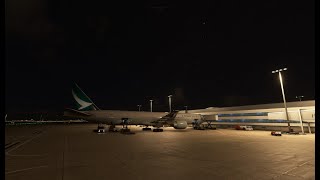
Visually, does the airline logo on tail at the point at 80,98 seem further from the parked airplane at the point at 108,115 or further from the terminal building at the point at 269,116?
the terminal building at the point at 269,116

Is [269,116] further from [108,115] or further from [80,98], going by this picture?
[80,98]

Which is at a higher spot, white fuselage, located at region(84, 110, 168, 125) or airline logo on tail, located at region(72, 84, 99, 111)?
airline logo on tail, located at region(72, 84, 99, 111)

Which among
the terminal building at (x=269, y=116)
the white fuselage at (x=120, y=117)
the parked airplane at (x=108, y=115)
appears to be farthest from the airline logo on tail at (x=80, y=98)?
the terminal building at (x=269, y=116)

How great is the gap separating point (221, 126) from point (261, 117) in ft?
41.3

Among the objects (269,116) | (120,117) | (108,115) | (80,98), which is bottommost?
(269,116)

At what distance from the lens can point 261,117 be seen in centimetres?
3822

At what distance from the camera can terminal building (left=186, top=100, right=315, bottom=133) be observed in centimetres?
3005

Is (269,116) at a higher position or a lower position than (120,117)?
lower

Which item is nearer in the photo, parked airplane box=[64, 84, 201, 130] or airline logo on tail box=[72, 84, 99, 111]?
parked airplane box=[64, 84, 201, 130]

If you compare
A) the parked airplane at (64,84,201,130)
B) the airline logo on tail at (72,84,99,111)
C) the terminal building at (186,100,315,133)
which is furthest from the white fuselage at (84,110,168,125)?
the terminal building at (186,100,315,133)

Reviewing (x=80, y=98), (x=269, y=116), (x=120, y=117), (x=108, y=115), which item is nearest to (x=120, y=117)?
(x=120, y=117)

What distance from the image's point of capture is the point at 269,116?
3631 cm

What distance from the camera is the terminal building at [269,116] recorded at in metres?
30.0

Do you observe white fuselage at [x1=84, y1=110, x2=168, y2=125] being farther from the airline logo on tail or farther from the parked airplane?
the airline logo on tail
